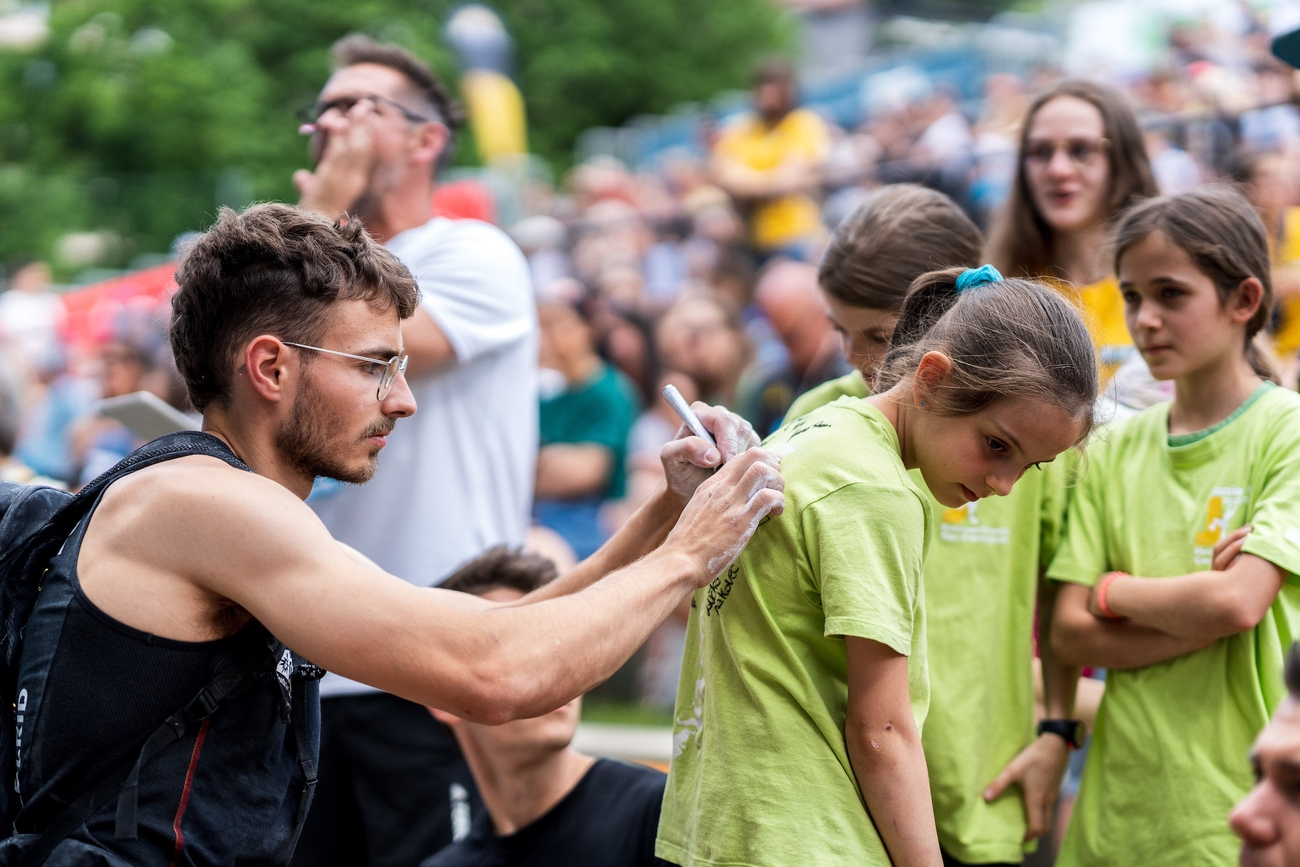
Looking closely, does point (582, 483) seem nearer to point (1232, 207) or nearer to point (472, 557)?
point (472, 557)

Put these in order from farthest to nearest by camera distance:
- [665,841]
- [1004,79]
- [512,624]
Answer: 1. [1004,79]
2. [665,841]
3. [512,624]

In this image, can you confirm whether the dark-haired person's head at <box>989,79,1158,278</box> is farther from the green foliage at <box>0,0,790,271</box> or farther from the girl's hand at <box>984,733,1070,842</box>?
the green foliage at <box>0,0,790,271</box>

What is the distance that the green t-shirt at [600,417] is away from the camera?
6.99m

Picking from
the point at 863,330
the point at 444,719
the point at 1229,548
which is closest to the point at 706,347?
the point at 444,719

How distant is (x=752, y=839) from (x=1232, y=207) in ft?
5.58

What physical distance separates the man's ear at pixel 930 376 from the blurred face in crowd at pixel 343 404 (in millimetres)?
912

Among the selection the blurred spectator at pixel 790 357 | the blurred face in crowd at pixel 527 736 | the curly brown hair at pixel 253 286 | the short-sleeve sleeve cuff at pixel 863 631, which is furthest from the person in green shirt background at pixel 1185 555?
the blurred spectator at pixel 790 357

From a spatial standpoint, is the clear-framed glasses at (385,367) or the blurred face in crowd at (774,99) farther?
the blurred face in crowd at (774,99)

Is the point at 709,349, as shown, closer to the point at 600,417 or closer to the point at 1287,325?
the point at 600,417

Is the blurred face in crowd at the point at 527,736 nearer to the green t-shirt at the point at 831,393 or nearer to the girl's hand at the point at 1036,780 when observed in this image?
the green t-shirt at the point at 831,393

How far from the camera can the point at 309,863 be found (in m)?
3.34

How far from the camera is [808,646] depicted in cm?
225

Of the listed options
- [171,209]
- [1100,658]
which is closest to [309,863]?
[1100,658]

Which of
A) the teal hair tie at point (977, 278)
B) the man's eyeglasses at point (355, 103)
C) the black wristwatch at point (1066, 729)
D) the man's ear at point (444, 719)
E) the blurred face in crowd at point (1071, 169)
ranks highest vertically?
the man's eyeglasses at point (355, 103)
